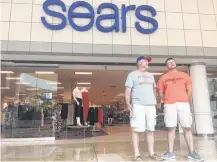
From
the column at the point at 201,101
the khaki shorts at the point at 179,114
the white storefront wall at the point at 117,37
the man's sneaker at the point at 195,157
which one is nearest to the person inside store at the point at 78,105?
the white storefront wall at the point at 117,37

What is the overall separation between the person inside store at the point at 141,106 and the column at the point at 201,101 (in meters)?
3.74

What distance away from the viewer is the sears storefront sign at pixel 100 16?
17.4ft

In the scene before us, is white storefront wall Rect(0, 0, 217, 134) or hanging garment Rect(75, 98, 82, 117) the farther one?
hanging garment Rect(75, 98, 82, 117)

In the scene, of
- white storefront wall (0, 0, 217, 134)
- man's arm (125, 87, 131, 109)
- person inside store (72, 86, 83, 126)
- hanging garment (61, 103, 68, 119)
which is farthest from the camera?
hanging garment (61, 103, 68, 119)

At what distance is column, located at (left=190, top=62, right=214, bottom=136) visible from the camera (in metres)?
6.11

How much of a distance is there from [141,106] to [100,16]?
10.6 feet

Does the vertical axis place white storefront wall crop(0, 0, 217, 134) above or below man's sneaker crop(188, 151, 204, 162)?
above

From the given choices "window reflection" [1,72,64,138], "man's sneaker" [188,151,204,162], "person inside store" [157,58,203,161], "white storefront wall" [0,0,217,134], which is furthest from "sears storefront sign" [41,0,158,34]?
"man's sneaker" [188,151,204,162]

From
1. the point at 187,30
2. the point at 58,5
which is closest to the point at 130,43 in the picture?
the point at 187,30

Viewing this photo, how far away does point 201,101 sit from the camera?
6234mm

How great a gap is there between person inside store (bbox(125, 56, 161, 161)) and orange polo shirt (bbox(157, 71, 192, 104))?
0.73 feet

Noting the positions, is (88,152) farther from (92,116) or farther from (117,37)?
(92,116)

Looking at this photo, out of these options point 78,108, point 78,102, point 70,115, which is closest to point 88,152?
point 78,108

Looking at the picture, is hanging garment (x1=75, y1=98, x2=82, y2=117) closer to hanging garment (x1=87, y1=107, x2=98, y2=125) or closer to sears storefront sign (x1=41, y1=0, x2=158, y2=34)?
hanging garment (x1=87, y1=107, x2=98, y2=125)
